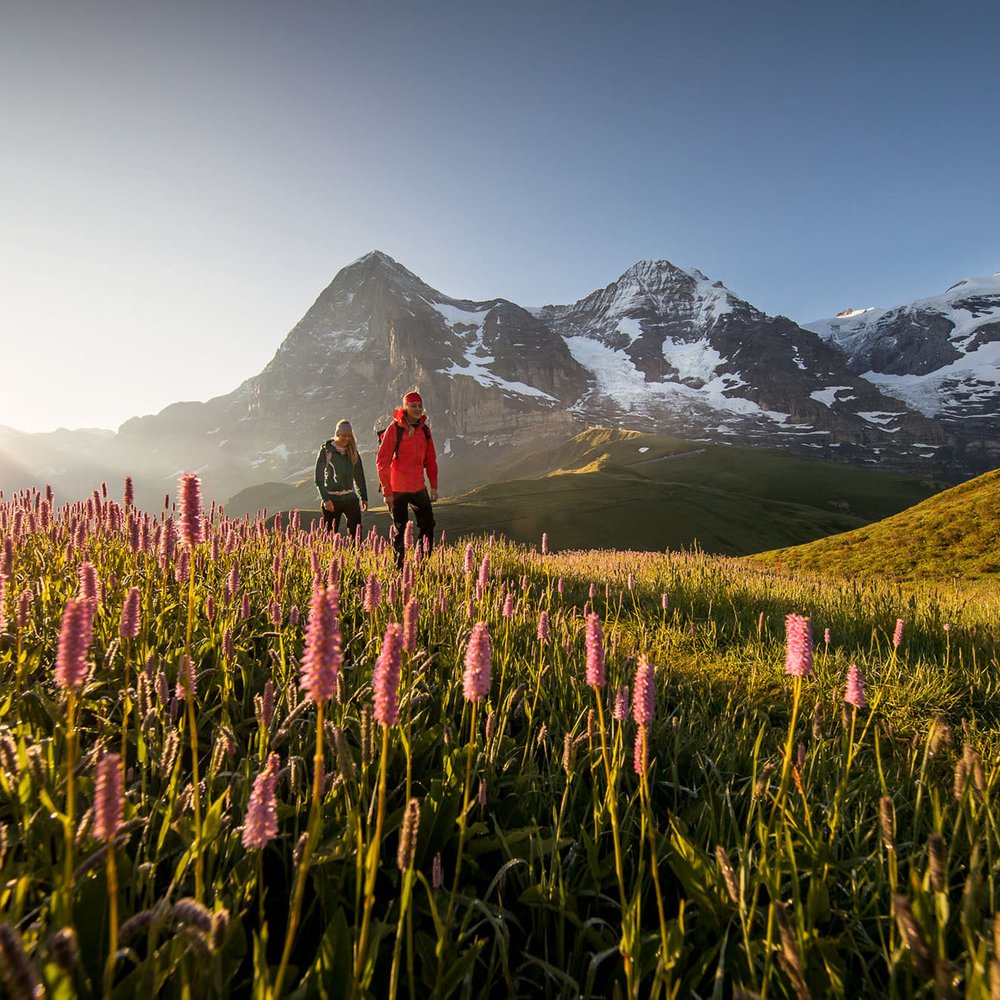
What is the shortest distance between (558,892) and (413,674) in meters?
1.95

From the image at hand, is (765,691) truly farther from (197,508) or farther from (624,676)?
(197,508)

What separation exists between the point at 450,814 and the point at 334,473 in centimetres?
1087

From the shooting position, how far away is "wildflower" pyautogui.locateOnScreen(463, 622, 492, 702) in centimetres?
207

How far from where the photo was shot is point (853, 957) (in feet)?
7.33

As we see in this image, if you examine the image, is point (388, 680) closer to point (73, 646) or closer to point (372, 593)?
point (73, 646)

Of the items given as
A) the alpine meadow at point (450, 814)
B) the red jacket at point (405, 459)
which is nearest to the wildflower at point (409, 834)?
the alpine meadow at point (450, 814)

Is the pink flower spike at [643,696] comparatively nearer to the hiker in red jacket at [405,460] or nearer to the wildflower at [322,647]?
the wildflower at [322,647]

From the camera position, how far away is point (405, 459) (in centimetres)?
1212

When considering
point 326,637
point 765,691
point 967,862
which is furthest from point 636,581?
point 326,637

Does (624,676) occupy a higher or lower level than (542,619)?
lower

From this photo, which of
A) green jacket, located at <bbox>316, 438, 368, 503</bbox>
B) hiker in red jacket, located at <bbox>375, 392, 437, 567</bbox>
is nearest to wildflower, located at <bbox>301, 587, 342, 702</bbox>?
hiker in red jacket, located at <bbox>375, 392, 437, 567</bbox>

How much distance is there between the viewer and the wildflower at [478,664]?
6.79ft

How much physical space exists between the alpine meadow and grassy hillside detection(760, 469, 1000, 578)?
11216 millimetres

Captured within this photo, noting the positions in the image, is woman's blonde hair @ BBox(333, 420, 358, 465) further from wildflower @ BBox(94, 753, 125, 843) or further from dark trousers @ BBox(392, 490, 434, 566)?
wildflower @ BBox(94, 753, 125, 843)
